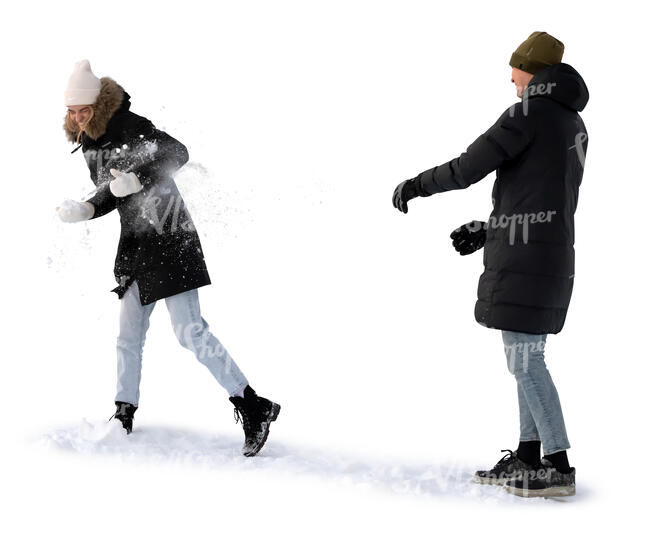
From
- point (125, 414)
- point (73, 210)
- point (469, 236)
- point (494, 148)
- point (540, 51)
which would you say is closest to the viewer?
point (494, 148)

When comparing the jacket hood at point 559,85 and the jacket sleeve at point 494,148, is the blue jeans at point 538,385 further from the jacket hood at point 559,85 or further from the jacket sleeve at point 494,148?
the jacket hood at point 559,85

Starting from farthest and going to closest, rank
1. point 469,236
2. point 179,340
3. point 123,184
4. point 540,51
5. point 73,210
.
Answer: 1. point 179,340
2. point 73,210
3. point 123,184
4. point 469,236
5. point 540,51

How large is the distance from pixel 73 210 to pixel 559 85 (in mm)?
2701

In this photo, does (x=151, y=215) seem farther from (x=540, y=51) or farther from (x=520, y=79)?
(x=540, y=51)

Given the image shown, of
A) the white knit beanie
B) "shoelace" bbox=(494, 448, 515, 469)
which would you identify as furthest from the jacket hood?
the white knit beanie

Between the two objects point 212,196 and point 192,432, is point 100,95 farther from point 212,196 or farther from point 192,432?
point 192,432

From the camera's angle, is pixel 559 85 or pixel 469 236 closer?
pixel 559 85

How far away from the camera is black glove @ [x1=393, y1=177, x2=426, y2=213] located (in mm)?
5340

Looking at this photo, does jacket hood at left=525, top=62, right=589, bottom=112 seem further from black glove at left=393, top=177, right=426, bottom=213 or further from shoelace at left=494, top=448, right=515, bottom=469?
shoelace at left=494, top=448, right=515, bottom=469

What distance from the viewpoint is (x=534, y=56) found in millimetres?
5266

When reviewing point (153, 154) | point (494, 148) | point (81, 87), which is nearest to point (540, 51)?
point (494, 148)

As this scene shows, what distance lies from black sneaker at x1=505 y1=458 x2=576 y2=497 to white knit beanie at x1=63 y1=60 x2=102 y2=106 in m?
3.13

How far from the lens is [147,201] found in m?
5.79

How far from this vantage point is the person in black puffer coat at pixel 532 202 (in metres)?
5.13
